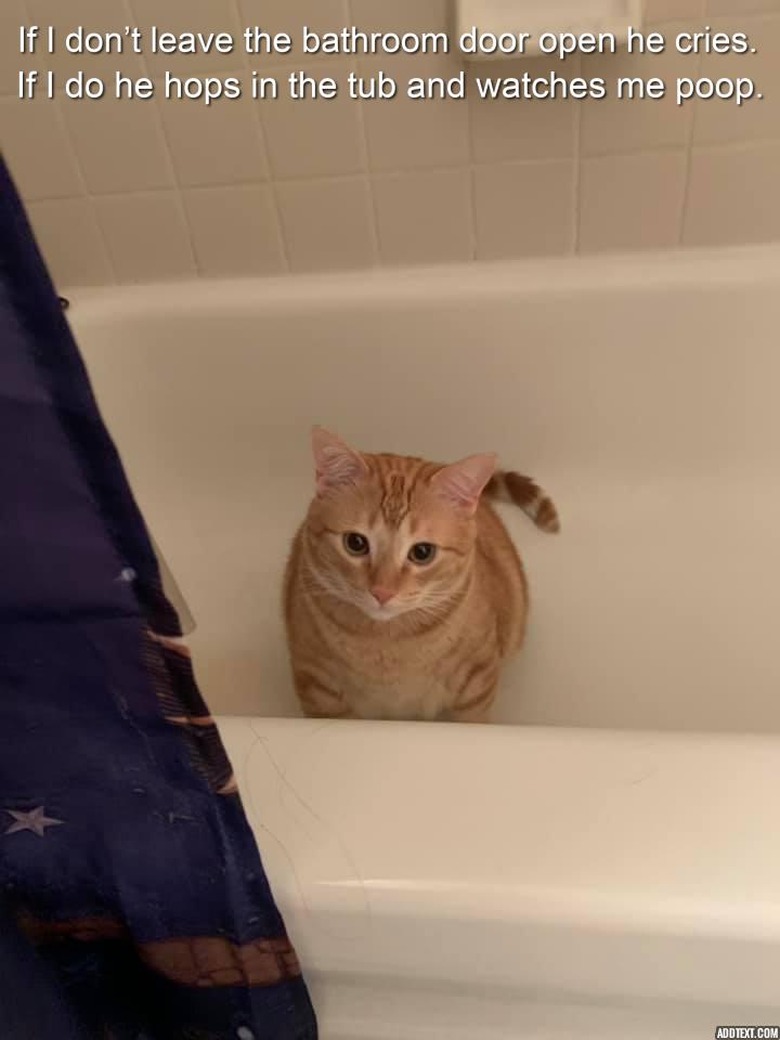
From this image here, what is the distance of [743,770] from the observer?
0.63m

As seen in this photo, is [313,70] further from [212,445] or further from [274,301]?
[212,445]

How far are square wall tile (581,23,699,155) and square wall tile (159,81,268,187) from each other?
0.39m

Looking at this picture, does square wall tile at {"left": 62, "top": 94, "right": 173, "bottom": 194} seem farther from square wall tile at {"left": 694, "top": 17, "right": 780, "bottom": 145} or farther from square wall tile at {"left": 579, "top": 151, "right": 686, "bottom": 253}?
square wall tile at {"left": 694, "top": 17, "right": 780, "bottom": 145}

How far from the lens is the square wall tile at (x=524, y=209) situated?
1.14 meters

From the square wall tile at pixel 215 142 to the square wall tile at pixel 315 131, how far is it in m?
0.02

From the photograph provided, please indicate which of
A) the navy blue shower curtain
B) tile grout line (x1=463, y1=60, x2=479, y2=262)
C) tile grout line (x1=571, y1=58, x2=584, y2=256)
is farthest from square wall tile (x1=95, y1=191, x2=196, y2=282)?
the navy blue shower curtain

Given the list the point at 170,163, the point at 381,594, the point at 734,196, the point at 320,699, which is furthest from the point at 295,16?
the point at 320,699

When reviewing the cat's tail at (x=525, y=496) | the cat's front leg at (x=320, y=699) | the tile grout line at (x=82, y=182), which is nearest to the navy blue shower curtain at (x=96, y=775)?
the cat's front leg at (x=320, y=699)

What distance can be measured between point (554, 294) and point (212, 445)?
1.72 ft

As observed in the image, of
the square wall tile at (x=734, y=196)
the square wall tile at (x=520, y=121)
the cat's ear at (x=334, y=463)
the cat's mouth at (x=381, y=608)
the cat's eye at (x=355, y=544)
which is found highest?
the square wall tile at (x=520, y=121)

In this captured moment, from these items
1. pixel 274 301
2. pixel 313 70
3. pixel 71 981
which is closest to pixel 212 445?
pixel 274 301

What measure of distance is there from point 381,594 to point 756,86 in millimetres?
720

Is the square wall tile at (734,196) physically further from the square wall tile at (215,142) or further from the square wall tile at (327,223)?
the square wall tile at (215,142)

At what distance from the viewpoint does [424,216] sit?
3.88 feet
